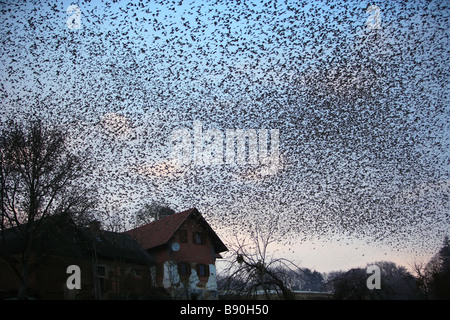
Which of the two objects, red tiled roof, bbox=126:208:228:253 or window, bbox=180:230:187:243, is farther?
window, bbox=180:230:187:243

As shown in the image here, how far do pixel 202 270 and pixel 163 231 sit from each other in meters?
5.14

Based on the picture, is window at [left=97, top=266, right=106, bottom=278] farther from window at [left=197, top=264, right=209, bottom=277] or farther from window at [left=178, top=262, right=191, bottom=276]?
window at [left=197, top=264, right=209, bottom=277]

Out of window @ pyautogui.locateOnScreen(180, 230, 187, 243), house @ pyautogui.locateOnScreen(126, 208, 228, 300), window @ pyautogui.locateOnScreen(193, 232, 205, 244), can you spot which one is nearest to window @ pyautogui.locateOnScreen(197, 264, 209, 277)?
house @ pyautogui.locateOnScreen(126, 208, 228, 300)

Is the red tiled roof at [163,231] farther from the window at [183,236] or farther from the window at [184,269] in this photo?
the window at [184,269]

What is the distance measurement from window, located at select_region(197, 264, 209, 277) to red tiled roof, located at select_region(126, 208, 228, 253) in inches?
112

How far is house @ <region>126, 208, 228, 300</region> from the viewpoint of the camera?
3800 cm

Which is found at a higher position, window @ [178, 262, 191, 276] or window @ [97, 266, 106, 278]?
window @ [97, 266, 106, 278]

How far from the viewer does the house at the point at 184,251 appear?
38.0 meters

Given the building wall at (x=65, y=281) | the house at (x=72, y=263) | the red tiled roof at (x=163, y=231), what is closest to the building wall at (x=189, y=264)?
the red tiled roof at (x=163, y=231)

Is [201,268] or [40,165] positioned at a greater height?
[40,165]
